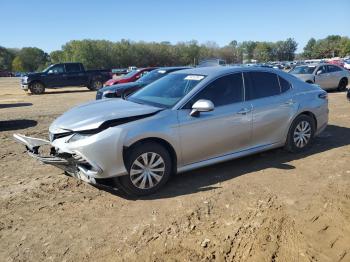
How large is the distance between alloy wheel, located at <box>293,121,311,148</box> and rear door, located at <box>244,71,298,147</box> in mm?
316

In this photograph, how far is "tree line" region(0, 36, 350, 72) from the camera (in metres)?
123

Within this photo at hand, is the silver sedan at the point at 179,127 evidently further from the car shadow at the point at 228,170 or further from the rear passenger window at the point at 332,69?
the rear passenger window at the point at 332,69

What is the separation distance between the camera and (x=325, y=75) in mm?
18562

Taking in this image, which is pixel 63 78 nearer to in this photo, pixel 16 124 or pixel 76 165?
pixel 16 124

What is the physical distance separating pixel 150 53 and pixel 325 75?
123m

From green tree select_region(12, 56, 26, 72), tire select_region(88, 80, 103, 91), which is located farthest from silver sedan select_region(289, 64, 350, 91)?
green tree select_region(12, 56, 26, 72)

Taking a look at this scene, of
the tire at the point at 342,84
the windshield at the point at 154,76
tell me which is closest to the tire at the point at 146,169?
the windshield at the point at 154,76

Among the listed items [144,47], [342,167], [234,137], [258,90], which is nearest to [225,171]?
[234,137]

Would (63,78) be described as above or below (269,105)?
below

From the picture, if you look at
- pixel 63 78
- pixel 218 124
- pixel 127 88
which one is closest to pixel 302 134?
pixel 218 124

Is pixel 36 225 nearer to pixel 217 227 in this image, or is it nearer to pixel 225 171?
pixel 217 227

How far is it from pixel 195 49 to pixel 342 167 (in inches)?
5600

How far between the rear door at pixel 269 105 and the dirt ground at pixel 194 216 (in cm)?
46

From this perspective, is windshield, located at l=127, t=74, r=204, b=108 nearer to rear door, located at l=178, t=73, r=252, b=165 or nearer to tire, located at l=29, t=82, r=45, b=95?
rear door, located at l=178, t=73, r=252, b=165
